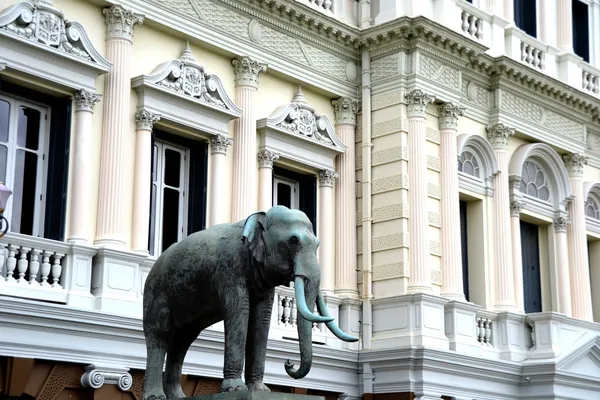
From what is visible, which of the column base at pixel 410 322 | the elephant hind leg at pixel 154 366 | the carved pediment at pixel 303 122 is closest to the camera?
the elephant hind leg at pixel 154 366

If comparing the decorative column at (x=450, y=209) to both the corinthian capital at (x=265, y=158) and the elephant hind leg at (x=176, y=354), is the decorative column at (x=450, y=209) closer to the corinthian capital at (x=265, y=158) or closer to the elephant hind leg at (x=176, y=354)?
the corinthian capital at (x=265, y=158)

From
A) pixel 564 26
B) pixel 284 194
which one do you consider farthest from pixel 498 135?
pixel 284 194

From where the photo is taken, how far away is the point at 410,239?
1841cm

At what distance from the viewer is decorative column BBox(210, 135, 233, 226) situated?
16812 millimetres

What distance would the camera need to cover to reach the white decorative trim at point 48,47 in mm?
14359

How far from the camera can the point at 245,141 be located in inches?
685

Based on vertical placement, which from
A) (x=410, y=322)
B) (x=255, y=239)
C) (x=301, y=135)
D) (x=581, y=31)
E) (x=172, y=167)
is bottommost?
(x=255, y=239)

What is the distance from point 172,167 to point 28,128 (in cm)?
267

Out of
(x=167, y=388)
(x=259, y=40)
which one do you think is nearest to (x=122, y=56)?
(x=259, y=40)

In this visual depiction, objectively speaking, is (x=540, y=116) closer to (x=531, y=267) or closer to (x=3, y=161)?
(x=531, y=267)

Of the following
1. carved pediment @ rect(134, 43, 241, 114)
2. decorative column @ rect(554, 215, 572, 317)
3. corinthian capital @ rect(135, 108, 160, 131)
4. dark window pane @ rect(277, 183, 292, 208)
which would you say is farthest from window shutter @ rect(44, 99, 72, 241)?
decorative column @ rect(554, 215, 572, 317)

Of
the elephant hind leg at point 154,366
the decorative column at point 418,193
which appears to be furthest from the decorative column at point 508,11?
the elephant hind leg at point 154,366

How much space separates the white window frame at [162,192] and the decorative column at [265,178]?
130 cm

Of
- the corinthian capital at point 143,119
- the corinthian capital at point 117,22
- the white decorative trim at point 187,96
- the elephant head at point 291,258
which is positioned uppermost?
the corinthian capital at point 117,22
